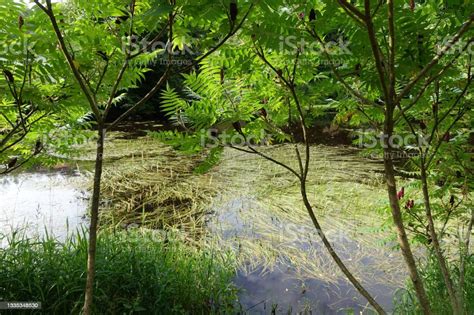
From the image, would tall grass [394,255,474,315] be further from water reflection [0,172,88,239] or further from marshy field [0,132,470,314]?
water reflection [0,172,88,239]

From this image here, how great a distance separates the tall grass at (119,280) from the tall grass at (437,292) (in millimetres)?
1227

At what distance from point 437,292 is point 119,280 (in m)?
2.14

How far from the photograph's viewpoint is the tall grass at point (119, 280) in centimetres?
230

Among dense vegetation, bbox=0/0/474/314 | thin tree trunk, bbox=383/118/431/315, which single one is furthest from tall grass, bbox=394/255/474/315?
thin tree trunk, bbox=383/118/431/315

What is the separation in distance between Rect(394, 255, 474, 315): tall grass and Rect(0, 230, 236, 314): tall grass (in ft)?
4.03

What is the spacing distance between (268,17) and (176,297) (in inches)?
82.7

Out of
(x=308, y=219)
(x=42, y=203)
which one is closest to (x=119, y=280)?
(x=308, y=219)

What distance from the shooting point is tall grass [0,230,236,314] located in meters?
2.30

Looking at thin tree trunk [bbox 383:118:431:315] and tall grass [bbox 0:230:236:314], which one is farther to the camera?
tall grass [bbox 0:230:236:314]

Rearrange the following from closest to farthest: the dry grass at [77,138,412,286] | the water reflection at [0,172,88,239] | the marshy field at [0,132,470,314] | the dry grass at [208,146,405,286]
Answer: the marshy field at [0,132,470,314]
the dry grass at [208,146,405,286]
the dry grass at [77,138,412,286]
the water reflection at [0,172,88,239]

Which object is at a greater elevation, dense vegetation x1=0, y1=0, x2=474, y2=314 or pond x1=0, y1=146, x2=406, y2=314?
dense vegetation x1=0, y1=0, x2=474, y2=314

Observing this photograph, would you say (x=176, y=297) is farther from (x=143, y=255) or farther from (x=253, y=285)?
(x=253, y=285)

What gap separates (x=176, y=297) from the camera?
2.60m

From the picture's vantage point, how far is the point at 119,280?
8.34 ft
